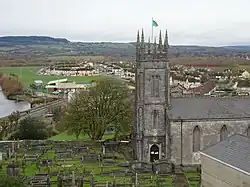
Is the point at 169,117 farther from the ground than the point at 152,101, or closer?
closer

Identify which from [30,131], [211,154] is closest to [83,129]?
[30,131]

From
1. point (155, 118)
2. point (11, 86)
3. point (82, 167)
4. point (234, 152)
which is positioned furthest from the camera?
point (11, 86)

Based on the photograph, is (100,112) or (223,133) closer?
(223,133)

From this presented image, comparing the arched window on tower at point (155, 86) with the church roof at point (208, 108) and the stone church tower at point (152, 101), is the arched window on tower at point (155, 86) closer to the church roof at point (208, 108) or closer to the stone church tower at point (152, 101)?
the stone church tower at point (152, 101)

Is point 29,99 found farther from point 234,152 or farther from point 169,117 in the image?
point 234,152

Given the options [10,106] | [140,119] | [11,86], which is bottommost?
[10,106]

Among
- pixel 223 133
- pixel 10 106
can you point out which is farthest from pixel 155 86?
pixel 10 106

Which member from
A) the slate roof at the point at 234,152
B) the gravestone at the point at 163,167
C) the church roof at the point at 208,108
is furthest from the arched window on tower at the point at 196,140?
the slate roof at the point at 234,152
